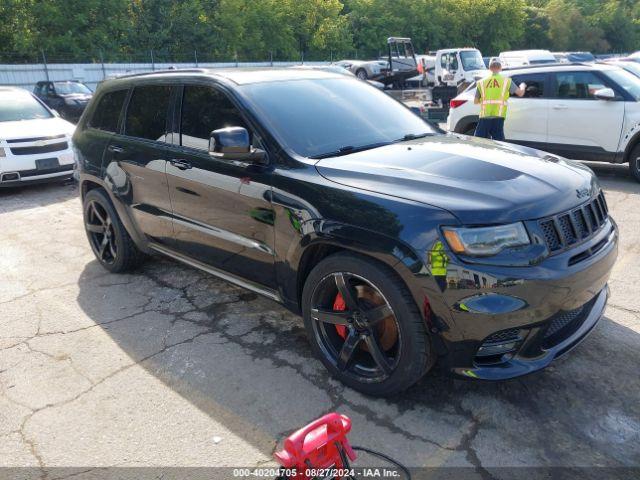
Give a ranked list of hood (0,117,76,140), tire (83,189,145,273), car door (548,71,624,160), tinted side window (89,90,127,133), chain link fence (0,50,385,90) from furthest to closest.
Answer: chain link fence (0,50,385,90) < hood (0,117,76,140) < car door (548,71,624,160) < tire (83,189,145,273) < tinted side window (89,90,127,133)

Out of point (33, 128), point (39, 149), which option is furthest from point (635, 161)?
point (33, 128)

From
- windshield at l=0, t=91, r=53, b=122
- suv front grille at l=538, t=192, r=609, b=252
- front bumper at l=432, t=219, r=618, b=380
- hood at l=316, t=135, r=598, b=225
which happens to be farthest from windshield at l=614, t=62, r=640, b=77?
windshield at l=0, t=91, r=53, b=122

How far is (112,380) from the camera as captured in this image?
336cm

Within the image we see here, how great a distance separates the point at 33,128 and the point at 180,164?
248 inches

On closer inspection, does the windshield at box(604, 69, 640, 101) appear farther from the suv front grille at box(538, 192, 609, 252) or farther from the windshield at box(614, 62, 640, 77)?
the suv front grille at box(538, 192, 609, 252)

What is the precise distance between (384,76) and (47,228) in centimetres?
2454

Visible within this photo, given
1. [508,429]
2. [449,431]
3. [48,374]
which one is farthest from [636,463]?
[48,374]

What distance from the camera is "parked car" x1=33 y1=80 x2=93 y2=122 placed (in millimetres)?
17891

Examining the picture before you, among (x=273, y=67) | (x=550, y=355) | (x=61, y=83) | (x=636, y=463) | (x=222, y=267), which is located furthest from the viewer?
(x=61, y=83)

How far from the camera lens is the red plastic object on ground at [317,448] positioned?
1.90m

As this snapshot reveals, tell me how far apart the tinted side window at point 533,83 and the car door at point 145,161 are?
6.55 meters

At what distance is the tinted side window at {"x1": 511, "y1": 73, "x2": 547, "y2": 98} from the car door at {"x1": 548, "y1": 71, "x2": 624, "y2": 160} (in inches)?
7.1

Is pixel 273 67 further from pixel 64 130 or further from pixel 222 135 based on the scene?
pixel 64 130

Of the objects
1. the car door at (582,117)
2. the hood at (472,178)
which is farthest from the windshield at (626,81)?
the hood at (472,178)
